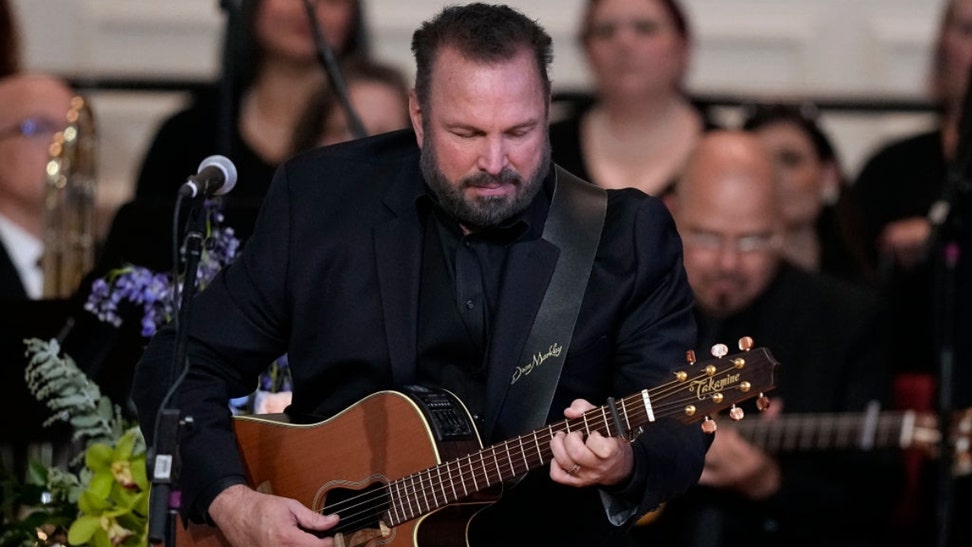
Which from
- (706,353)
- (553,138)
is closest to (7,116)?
(553,138)

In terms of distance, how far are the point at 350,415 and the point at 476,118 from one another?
2.40ft

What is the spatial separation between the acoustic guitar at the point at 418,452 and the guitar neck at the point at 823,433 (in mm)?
2525

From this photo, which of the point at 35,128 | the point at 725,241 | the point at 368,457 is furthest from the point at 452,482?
the point at 35,128

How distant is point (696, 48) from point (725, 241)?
2.66 metres

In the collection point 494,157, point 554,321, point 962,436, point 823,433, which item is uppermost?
point 494,157

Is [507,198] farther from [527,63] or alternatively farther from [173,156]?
[173,156]

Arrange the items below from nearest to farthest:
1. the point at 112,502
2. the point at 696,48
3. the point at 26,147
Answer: the point at 112,502 → the point at 26,147 → the point at 696,48

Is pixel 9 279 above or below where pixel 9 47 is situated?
below

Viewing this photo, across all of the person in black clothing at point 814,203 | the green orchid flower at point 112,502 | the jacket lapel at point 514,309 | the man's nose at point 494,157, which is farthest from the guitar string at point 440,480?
the person in black clothing at point 814,203

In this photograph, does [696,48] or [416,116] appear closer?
[416,116]

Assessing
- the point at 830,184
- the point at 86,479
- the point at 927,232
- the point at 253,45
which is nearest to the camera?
the point at 86,479

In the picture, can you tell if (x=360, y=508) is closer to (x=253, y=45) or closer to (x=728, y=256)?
(x=728, y=256)

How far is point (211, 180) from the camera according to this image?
3.83 meters

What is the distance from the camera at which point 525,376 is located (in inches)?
155
